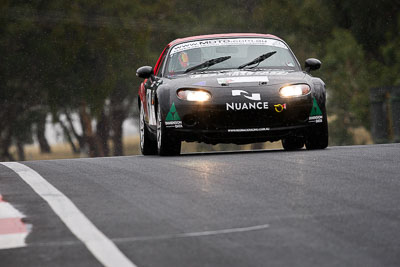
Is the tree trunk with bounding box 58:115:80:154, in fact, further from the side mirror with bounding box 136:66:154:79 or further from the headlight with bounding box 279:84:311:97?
the headlight with bounding box 279:84:311:97

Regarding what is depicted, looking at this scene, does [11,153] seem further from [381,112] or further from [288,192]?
[288,192]

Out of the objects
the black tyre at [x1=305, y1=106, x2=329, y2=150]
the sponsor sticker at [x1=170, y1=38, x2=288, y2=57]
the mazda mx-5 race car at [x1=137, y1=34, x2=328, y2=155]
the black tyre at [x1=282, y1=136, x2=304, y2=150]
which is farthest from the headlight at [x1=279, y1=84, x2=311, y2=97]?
the black tyre at [x1=282, y1=136, x2=304, y2=150]

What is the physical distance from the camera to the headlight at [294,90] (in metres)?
11.8

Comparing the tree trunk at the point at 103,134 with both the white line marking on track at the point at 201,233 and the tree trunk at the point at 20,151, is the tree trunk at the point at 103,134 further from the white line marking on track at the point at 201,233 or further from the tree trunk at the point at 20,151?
the white line marking on track at the point at 201,233

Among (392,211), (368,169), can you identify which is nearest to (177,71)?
(368,169)

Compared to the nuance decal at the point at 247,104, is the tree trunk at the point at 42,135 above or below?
below

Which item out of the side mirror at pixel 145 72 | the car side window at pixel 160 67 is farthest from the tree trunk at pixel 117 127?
the side mirror at pixel 145 72

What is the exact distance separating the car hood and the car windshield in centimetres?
50

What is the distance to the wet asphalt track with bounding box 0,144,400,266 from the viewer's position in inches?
208

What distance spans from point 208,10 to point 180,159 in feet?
118

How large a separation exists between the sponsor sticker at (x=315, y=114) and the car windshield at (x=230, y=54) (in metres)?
1.03

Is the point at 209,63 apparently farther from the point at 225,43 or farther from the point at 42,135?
the point at 42,135

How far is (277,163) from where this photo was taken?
32.0 feet

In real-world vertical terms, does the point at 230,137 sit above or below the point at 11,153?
above
